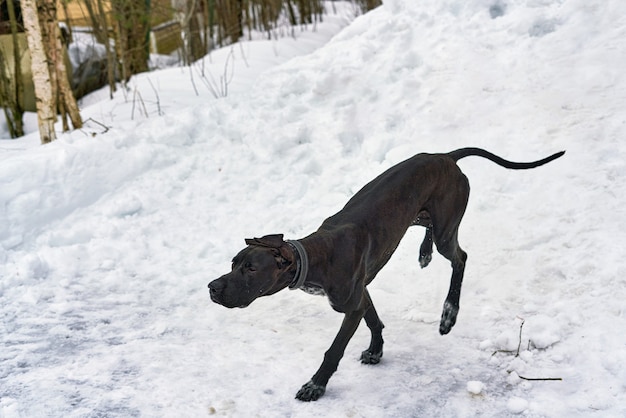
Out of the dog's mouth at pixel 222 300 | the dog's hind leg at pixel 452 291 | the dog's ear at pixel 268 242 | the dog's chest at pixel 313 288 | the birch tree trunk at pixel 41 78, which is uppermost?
the birch tree trunk at pixel 41 78

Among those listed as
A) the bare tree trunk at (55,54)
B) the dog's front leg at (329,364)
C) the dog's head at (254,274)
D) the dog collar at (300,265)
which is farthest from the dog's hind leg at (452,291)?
the bare tree trunk at (55,54)

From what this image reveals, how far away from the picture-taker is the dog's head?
277 centimetres

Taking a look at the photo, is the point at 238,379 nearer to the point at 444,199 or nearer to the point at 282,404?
the point at 282,404

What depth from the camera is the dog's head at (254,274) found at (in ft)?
9.07


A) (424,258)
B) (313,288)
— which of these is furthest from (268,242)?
(424,258)

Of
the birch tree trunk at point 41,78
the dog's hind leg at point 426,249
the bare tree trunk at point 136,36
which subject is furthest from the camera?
the bare tree trunk at point 136,36

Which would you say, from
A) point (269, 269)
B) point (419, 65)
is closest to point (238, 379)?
point (269, 269)

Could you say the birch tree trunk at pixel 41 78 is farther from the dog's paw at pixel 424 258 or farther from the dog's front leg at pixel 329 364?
the dog's front leg at pixel 329 364

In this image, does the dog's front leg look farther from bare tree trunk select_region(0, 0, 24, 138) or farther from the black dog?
bare tree trunk select_region(0, 0, 24, 138)

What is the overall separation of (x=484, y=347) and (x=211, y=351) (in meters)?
1.57

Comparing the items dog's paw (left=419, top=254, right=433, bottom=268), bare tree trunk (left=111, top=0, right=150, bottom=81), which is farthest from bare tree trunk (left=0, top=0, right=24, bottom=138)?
Answer: dog's paw (left=419, top=254, right=433, bottom=268)

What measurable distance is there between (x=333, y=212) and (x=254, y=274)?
2672mm

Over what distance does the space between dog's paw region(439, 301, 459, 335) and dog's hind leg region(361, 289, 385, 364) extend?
17.3 inches

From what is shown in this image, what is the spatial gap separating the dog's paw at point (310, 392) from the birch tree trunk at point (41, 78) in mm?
4758
